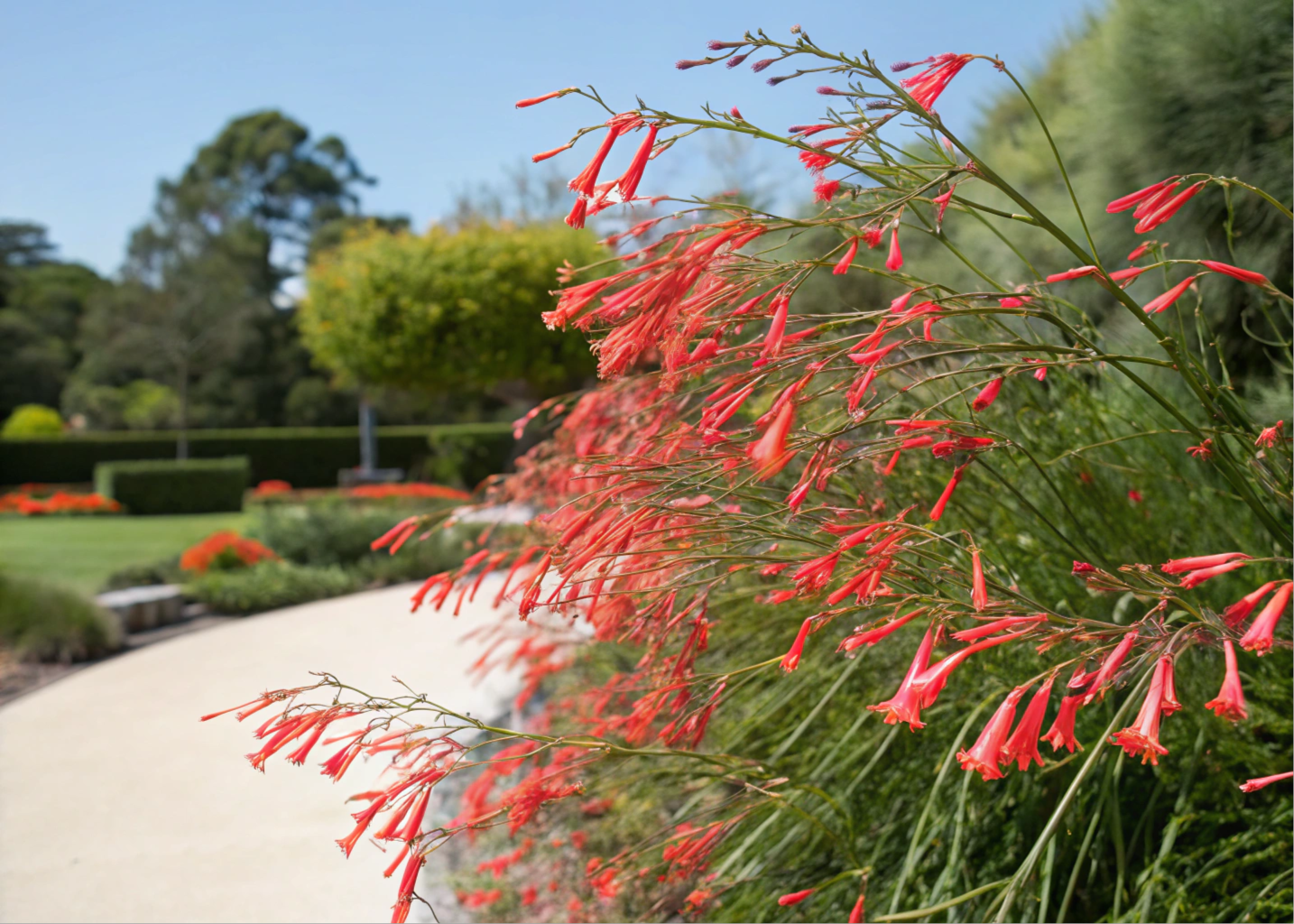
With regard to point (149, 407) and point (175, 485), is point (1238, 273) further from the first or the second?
point (149, 407)

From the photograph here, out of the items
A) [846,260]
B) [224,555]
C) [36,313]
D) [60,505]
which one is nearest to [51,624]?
[224,555]

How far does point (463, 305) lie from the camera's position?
1329cm

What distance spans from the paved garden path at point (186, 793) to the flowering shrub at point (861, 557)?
0.90 metres

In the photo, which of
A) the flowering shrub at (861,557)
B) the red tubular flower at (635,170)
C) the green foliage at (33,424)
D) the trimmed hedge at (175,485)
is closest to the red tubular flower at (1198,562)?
the flowering shrub at (861,557)

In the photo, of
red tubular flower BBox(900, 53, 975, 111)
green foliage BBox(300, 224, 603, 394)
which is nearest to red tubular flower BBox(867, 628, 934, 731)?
red tubular flower BBox(900, 53, 975, 111)

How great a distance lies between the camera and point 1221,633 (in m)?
0.98

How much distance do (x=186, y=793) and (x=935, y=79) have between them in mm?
3898

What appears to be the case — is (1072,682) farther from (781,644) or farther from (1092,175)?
(1092,175)

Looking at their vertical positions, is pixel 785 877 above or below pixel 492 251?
below

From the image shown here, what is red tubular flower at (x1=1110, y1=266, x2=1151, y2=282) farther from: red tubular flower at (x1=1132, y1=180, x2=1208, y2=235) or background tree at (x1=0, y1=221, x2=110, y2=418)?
background tree at (x1=0, y1=221, x2=110, y2=418)

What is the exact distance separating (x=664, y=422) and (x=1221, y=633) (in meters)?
0.93

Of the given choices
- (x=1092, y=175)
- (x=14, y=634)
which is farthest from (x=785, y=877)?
(x=14, y=634)

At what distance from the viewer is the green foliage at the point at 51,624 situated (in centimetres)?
584

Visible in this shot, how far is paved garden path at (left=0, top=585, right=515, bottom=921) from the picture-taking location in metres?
2.91
